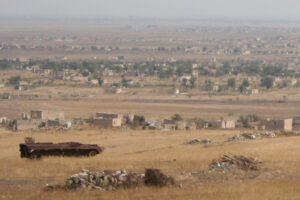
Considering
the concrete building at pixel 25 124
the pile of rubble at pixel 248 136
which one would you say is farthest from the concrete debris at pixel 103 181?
the concrete building at pixel 25 124

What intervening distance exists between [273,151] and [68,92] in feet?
176

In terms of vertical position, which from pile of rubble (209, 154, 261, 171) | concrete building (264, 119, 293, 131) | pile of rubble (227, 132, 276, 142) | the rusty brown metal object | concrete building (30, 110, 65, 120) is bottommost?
concrete building (30, 110, 65, 120)

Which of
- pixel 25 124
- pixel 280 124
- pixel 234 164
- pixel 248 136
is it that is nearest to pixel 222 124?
pixel 280 124

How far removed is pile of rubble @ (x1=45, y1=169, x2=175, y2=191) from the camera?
46.1ft

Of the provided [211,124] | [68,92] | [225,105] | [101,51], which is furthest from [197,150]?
[101,51]

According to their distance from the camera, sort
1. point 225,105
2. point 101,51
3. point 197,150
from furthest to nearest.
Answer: point 101,51 → point 225,105 → point 197,150

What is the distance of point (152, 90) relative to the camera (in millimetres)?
75625

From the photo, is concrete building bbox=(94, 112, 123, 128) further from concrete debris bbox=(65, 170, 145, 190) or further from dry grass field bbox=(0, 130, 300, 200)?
concrete debris bbox=(65, 170, 145, 190)

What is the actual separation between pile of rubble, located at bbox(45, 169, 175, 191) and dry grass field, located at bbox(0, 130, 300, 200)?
27 cm

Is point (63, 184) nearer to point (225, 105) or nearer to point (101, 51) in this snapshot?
point (225, 105)

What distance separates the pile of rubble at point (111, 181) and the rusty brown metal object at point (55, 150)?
18.3 ft

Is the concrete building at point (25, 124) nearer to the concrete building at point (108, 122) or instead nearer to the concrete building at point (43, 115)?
the concrete building at point (108, 122)

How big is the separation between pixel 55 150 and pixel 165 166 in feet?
12.4

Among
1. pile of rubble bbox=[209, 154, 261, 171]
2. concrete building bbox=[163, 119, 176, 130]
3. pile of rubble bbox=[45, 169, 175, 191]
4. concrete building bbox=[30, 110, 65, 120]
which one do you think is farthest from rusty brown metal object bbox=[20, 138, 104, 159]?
concrete building bbox=[30, 110, 65, 120]
